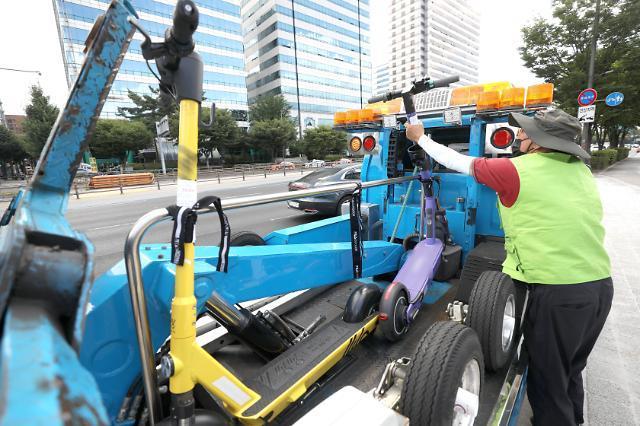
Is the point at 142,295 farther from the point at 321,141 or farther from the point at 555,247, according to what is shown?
→ the point at 321,141

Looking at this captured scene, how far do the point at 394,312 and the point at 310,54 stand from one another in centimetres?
8088

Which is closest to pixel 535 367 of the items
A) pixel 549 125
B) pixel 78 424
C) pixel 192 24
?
pixel 549 125

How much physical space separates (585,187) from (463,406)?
62.3 inches

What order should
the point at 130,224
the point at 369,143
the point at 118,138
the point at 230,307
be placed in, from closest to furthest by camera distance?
the point at 230,307, the point at 369,143, the point at 130,224, the point at 118,138

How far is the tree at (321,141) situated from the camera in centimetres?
5128

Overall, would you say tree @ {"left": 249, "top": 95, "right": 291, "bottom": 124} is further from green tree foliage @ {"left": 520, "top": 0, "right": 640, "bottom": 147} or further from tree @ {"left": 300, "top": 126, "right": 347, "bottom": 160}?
green tree foliage @ {"left": 520, "top": 0, "right": 640, "bottom": 147}

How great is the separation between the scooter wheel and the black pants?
2.94 ft

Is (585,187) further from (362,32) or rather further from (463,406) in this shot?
(362,32)

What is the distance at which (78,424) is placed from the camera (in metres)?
0.48

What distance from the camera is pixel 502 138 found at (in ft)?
11.0

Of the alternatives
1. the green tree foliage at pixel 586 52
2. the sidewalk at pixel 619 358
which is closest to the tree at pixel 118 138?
the green tree foliage at pixel 586 52

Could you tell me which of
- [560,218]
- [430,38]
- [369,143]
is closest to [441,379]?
[560,218]

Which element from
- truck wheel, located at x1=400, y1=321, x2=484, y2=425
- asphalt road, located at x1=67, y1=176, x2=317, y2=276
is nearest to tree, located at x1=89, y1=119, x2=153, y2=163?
asphalt road, located at x1=67, y1=176, x2=317, y2=276

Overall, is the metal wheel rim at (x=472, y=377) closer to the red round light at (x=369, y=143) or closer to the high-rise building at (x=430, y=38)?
the red round light at (x=369, y=143)
